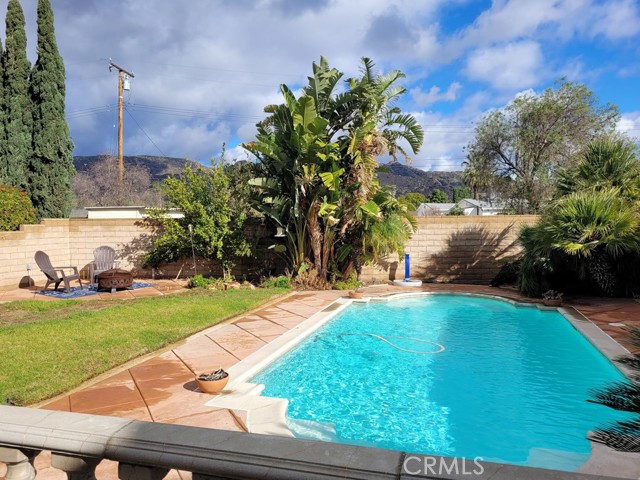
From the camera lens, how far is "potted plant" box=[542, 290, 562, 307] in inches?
432

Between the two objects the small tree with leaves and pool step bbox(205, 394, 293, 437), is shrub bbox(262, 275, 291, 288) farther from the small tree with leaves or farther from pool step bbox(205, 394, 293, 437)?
the small tree with leaves

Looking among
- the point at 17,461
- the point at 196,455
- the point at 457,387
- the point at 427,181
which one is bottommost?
the point at 457,387

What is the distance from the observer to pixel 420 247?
1531 centimetres

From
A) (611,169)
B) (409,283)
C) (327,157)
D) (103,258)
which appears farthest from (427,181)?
(103,258)

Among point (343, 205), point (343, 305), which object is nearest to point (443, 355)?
point (343, 305)

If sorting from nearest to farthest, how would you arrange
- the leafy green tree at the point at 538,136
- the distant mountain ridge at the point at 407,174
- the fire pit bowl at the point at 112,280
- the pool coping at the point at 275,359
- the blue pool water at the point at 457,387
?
the pool coping at the point at 275,359, the blue pool water at the point at 457,387, the fire pit bowl at the point at 112,280, the leafy green tree at the point at 538,136, the distant mountain ridge at the point at 407,174

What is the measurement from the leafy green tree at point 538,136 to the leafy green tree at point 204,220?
1452cm

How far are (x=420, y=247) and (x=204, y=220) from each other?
7.62m

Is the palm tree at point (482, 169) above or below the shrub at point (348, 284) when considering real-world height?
above

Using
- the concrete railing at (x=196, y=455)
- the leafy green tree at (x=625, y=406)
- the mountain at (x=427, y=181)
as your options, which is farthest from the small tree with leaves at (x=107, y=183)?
the mountain at (x=427, y=181)

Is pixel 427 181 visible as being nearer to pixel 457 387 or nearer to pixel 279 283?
pixel 279 283

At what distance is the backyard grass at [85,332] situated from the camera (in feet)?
17.1

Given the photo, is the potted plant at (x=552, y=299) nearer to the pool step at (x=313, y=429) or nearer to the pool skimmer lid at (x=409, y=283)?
the pool skimmer lid at (x=409, y=283)

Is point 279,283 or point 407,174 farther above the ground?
point 407,174
